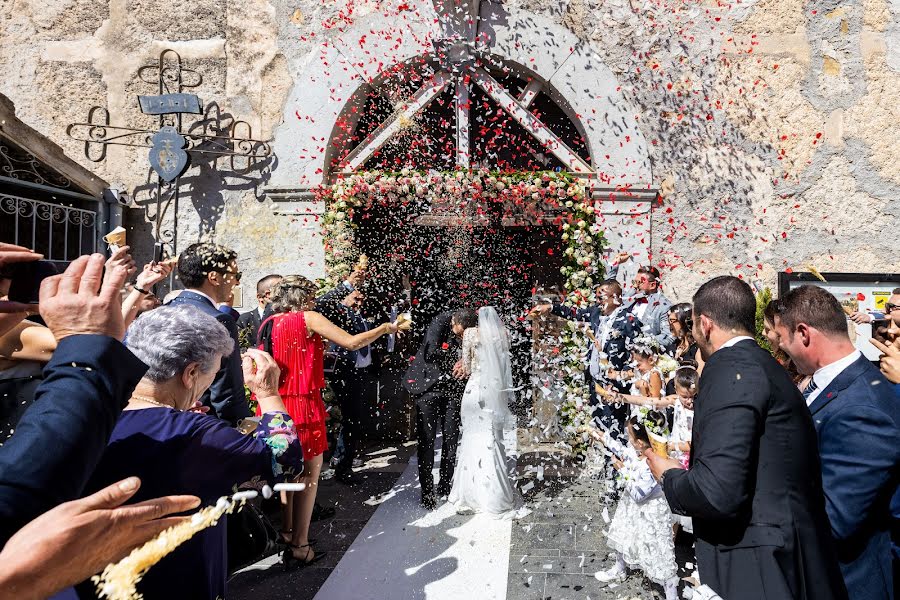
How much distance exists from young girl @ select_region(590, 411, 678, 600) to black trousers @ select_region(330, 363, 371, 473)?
289 centimetres

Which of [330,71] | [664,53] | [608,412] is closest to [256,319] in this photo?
[330,71]

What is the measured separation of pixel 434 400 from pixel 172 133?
420 centimetres

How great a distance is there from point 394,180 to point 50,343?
462 centimetres

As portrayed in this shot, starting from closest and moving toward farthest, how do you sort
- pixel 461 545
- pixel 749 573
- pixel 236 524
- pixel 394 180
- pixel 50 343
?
pixel 50 343 → pixel 749 573 → pixel 236 524 → pixel 461 545 → pixel 394 180

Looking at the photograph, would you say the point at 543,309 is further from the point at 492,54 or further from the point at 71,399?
the point at 71,399

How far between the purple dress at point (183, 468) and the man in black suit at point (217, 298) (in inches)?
55.5

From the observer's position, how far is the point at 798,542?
192 cm

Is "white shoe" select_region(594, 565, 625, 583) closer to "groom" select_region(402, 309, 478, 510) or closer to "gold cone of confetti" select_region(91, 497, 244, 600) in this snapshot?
"groom" select_region(402, 309, 478, 510)

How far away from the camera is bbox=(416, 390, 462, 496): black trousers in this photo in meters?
4.97

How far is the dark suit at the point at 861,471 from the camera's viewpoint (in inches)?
81.8

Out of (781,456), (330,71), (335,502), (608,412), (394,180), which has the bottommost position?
(335,502)

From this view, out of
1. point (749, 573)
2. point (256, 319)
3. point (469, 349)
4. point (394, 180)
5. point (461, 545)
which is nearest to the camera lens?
point (749, 573)

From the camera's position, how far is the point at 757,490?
6.46ft

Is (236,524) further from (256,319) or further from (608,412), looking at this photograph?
(608,412)
